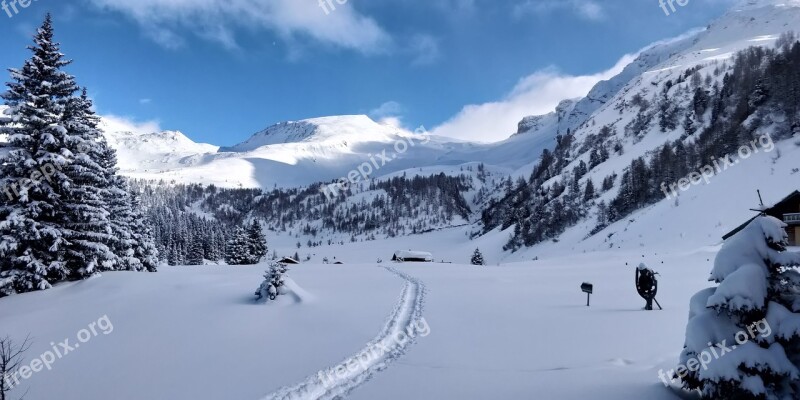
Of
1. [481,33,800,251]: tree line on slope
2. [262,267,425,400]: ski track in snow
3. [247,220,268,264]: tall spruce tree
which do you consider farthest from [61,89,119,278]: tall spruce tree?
[481,33,800,251]: tree line on slope

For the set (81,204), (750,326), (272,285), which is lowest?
(272,285)

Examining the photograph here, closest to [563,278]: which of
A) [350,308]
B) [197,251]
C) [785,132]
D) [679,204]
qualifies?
[350,308]

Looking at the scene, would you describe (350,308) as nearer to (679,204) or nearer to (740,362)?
(740,362)

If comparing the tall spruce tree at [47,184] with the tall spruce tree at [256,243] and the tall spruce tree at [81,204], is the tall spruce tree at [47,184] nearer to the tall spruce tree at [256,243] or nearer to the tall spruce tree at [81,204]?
the tall spruce tree at [81,204]

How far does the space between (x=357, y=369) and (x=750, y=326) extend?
6.91m

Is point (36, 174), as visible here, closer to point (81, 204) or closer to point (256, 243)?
point (81, 204)

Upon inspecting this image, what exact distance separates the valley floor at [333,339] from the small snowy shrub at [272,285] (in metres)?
0.46

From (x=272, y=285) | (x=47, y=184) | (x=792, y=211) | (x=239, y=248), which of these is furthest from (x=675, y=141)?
(x=47, y=184)

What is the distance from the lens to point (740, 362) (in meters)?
5.23

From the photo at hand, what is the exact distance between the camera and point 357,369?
9094 mm

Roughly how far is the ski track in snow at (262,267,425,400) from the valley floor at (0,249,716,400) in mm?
165

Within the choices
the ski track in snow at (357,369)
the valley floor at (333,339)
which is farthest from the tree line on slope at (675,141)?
the ski track in snow at (357,369)

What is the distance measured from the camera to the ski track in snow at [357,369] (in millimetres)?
7809

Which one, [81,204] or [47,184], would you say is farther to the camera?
[81,204]
